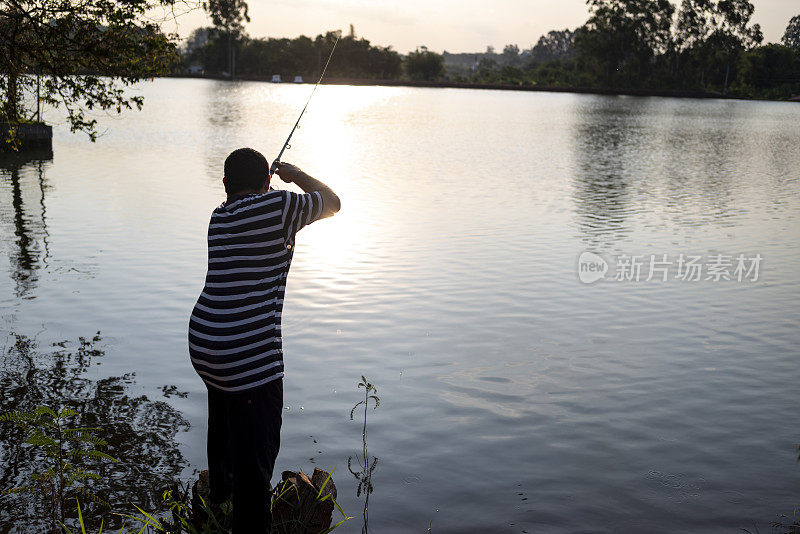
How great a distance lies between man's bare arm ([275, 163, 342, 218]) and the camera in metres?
4.35

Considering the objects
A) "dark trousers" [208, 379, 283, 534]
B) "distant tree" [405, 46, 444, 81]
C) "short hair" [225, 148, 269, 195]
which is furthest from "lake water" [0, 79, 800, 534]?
"distant tree" [405, 46, 444, 81]

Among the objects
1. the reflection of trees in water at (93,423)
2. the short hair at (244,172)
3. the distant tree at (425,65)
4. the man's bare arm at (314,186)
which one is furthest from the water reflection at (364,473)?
the distant tree at (425,65)

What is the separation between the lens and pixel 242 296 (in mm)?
4035

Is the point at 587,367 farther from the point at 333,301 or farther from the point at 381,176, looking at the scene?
the point at 381,176

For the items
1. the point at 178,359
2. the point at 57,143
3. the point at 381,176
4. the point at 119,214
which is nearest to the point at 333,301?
the point at 178,359

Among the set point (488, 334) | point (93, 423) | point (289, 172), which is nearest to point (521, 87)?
point (488, 334)

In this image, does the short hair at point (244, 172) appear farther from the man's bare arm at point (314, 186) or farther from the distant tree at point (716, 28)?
the distant tree at point (716, 28)

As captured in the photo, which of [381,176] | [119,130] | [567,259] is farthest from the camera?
[119,130]

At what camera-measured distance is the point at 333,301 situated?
38.1 feet

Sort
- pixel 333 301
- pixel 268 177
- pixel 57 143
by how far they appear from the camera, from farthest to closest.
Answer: pixel 57 143
pixel 333 301
pixel 268 177

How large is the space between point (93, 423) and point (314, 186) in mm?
3915

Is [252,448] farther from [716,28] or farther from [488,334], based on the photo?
[716,28]

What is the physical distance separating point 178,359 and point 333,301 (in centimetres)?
314

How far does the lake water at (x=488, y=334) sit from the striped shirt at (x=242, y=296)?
7.38 ft
